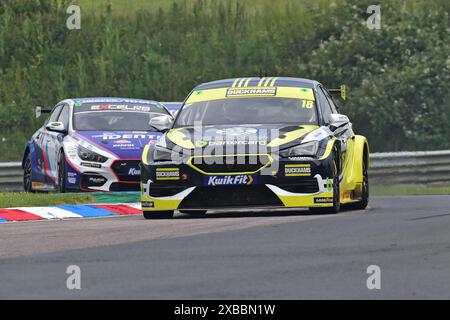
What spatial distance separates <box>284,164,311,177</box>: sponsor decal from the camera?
15.2 metres

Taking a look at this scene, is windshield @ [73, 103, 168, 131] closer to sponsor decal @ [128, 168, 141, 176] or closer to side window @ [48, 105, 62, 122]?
side window @ [48, 105, 62, 122]

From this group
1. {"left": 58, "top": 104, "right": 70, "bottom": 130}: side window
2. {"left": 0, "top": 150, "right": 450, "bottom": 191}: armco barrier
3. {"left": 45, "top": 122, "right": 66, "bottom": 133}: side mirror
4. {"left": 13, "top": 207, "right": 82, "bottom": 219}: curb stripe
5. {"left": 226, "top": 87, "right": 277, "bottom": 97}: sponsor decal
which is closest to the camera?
{"left": 13, "top": 207, "right": 82, "bottom": 219}: curb stripe

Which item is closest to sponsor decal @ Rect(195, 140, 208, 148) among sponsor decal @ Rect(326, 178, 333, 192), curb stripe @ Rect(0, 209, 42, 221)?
sponsor decal @ Rect(326, 178, 333, 192)

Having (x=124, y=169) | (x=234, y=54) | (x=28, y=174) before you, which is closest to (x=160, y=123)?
(x=124, y=169)

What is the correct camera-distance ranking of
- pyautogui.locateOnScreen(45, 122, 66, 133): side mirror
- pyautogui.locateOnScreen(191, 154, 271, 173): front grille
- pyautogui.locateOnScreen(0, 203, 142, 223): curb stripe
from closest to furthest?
pyautogui.locateOnScreen(191, 154, 271, 173): front grille
pyautogui.locateOnScreen(0, 203, 142, 223): curb stripe
pyautogui.locateOnScreen(45, 122, 66, 133): side mirror

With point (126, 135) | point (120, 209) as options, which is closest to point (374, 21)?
point (126, 135)

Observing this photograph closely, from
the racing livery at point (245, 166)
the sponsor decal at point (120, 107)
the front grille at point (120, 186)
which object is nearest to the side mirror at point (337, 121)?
the racing livery at point (245, 166)

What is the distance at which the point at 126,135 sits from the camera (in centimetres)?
2003

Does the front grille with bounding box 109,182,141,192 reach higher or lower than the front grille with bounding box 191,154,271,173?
lower

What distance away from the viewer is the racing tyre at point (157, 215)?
51.8 feet

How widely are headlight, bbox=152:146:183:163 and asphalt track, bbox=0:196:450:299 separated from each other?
2.10ft

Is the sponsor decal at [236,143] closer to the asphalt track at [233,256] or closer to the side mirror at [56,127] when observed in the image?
the asphalt track at [233,256]

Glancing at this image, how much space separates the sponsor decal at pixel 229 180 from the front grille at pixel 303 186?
324 millimetres

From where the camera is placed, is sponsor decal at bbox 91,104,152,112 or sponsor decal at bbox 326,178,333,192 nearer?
sponsor decal at bbox 326,178,333,192
